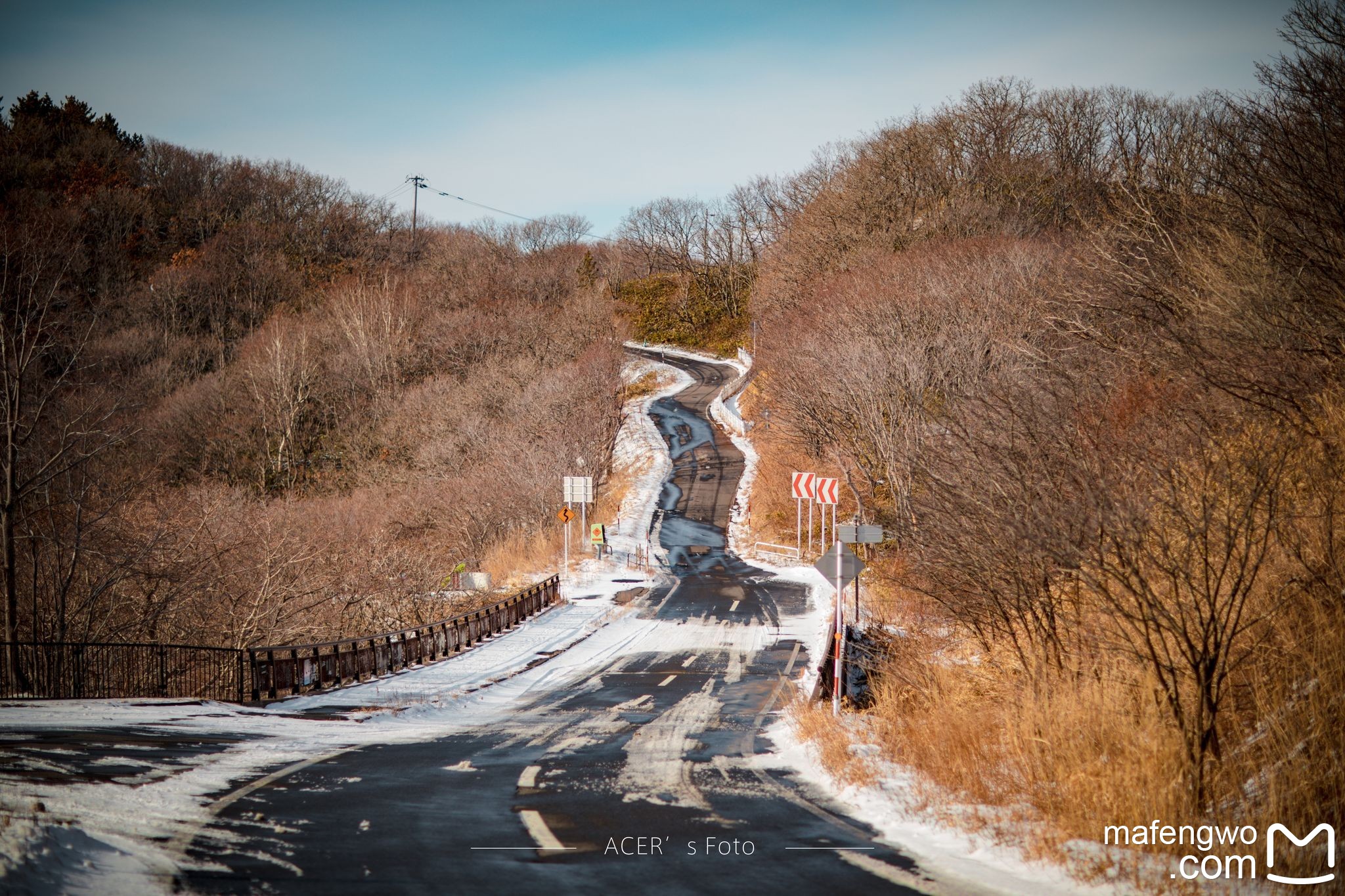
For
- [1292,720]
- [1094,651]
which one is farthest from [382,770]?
[1292,720]

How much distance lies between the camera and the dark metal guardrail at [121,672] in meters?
18.6

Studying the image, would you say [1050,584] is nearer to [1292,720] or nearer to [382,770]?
[1292,720]

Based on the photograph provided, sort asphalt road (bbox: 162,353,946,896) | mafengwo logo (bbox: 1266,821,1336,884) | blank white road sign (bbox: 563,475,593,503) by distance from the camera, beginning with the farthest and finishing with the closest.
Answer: blank white road sign (bbox: 563,475,593,503), asphalt road (bbox: 162,353,946,896), mafengwo logo (bbox: 1266,821,1336,884)

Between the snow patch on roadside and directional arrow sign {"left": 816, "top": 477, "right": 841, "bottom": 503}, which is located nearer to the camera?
the snow patch on roadside

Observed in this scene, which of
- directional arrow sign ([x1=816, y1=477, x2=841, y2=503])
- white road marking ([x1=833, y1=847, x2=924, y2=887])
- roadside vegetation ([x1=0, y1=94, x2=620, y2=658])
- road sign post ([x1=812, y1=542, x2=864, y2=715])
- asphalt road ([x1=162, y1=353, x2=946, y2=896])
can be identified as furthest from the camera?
directional arrow sign ([x1=816, y1=477, x2=841, y2=503])

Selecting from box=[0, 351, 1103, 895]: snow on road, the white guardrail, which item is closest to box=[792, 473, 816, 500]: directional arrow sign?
the white guardrail

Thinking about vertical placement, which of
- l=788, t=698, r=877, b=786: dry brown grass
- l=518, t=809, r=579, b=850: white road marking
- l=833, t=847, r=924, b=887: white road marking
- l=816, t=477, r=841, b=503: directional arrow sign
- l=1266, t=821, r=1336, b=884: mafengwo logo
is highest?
l=816, t=477, r=841, b=503: directional arrow sign

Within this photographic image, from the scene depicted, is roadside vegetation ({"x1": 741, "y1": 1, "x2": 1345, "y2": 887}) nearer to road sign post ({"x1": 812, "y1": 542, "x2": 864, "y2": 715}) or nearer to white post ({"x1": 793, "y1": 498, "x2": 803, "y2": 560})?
road sign post ({"x1": 812, "y1": 542, "x2": 864, "y2": 715})

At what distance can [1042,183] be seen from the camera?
5150 cm

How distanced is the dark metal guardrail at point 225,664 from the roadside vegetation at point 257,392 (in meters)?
1.32

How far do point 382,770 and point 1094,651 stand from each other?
8558 mm

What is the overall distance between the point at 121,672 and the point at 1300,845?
959 inches

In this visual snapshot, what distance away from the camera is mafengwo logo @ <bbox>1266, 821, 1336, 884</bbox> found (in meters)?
6.48

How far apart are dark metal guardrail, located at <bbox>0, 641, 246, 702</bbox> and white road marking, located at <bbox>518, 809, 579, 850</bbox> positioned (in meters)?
12.1
